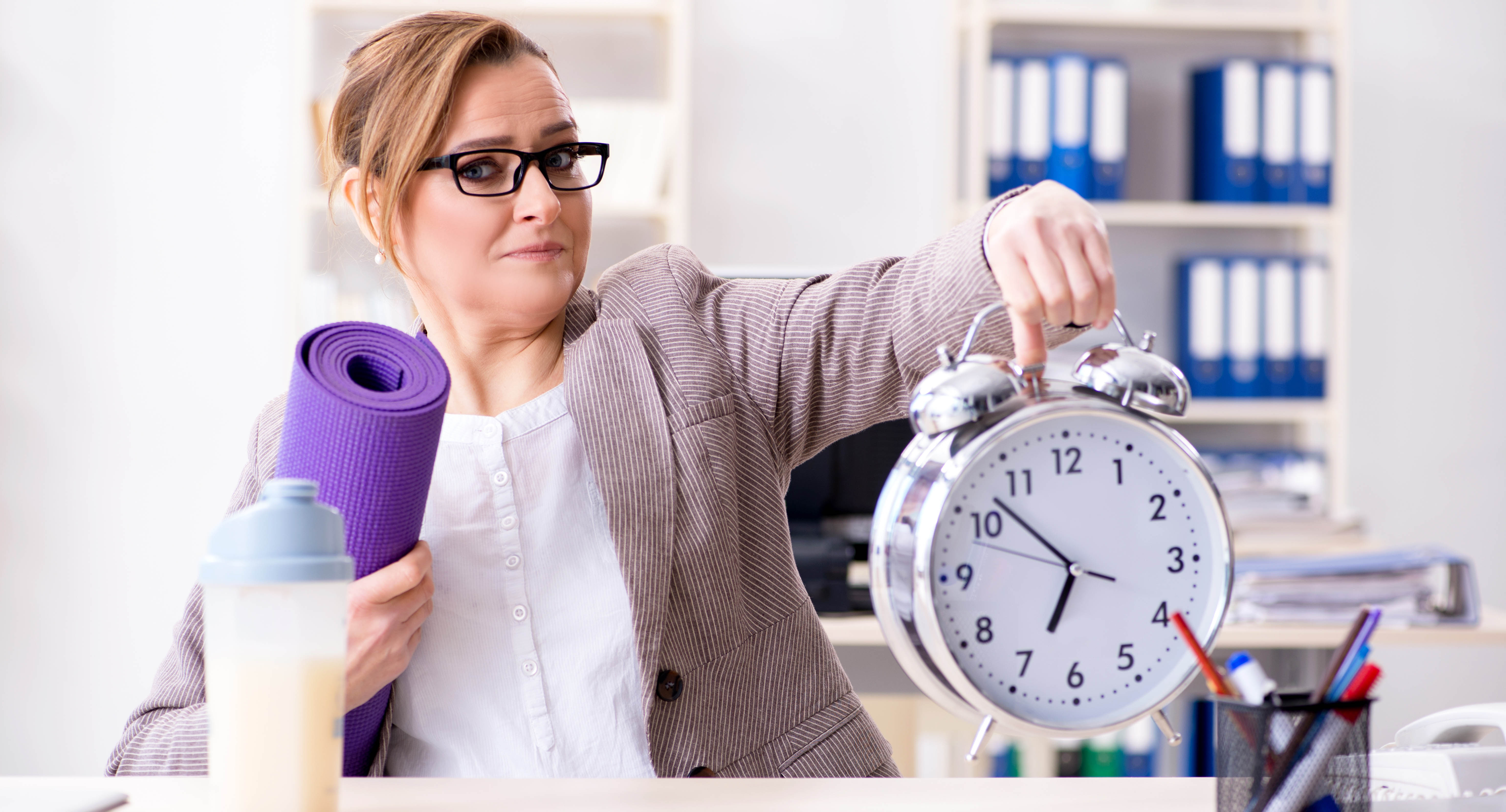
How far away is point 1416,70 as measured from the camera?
330 cm

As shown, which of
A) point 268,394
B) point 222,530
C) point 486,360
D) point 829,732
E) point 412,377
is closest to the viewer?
point 222,530

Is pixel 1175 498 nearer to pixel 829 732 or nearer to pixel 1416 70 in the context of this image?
pixel 829 732

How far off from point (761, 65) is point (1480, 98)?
1904 millimetres

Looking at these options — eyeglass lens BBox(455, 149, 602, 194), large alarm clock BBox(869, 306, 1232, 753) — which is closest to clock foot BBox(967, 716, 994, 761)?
large alarm clock BBox(869, 306, 1232, 753)

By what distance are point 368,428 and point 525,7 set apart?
7.50 ft

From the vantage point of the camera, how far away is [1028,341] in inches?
27.9

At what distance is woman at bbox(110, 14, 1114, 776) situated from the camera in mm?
1039

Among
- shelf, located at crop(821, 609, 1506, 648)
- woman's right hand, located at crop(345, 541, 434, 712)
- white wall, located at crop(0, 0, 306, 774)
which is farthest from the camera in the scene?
white wall, located at crop(0, 0, 306, 774)

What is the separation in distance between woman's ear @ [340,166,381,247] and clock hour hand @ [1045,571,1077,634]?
2.57 ft

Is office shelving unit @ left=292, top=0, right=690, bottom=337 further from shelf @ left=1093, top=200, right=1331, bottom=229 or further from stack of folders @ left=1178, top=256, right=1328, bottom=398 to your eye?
stack of folders @ left=1178, top=256, right=1328, bottom=398

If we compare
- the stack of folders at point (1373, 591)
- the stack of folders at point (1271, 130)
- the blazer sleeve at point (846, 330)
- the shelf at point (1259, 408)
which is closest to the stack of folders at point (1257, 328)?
the shelf at point (1259, 408)

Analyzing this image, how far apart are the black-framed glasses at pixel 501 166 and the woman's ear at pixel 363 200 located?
0.11 m

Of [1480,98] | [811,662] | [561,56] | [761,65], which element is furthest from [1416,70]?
[811,662]

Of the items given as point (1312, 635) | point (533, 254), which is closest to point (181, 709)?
point (533, 254)
